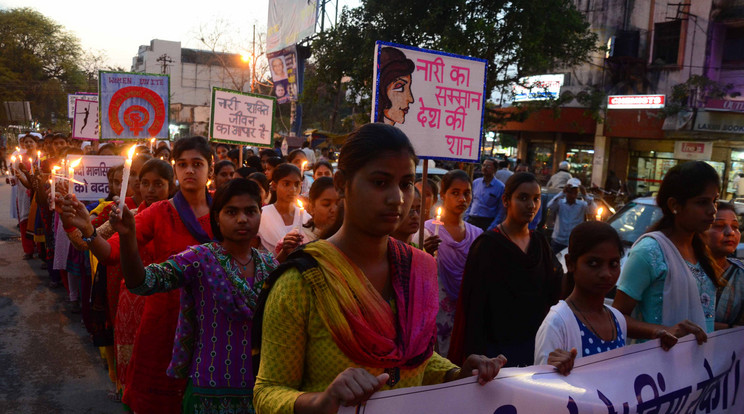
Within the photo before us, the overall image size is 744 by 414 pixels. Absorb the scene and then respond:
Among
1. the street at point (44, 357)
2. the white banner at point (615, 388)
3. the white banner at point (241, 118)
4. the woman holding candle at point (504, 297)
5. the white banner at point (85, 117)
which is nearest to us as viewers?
the white banner at point (615, 388)

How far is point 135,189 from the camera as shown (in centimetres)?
507

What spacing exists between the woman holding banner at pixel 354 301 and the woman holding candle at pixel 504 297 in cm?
187

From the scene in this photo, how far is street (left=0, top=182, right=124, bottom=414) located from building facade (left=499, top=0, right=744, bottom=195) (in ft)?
59.4

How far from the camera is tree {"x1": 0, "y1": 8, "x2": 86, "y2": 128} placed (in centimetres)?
4484

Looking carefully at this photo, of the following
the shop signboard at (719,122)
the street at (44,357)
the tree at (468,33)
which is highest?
the tree at (468,33)

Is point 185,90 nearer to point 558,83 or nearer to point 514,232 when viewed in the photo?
point 558,83

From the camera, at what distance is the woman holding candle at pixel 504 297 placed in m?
3.51

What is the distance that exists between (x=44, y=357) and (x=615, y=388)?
5483 millimetres

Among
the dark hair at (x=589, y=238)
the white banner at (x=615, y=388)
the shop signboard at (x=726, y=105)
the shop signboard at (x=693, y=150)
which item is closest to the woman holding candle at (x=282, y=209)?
the dark hair at (x=589, y=238)

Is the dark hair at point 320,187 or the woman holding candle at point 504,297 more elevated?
the dark hair at point 320,187

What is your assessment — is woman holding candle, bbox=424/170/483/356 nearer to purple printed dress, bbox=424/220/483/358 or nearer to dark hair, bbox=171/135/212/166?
purple printed dress, bbox=424/220/483/358

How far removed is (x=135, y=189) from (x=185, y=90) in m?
69.0

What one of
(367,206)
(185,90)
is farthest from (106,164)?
(185,90)

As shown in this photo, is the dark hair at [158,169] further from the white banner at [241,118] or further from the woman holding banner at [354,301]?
the white banner at [241,118]
